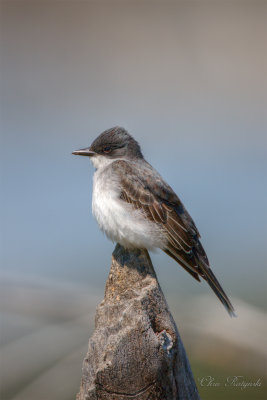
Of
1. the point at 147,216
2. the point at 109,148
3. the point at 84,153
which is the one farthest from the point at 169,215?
the point at 84,153

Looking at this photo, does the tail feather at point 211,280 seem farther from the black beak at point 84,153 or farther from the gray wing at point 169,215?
the black beak at point 84,153

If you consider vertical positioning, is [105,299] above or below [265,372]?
above

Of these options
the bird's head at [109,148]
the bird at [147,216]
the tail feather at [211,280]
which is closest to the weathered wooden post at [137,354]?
the bird at [147,216]

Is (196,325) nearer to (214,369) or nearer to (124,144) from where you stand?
(214,369)

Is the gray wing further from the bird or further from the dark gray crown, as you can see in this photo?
the dark gray crown

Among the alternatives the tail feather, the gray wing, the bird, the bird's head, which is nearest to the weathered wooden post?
the bird

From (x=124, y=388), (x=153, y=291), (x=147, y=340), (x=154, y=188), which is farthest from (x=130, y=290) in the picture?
(x=154, y=188)
